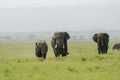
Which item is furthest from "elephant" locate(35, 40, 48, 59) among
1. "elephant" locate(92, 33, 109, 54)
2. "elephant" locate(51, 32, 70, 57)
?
"elephant" locate(92, 33, 109, 54)

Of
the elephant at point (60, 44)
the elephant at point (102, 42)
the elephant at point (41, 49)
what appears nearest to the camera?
the elephant at point (60, 44)

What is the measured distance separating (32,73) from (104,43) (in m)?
20.7

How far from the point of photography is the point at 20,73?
76.6 ft

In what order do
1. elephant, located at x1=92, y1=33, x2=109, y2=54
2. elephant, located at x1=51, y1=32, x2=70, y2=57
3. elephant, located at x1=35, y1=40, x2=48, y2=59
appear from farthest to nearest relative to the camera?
elephant, located at x1=92, y1=33, x2=109, y2=54
elephant, located at x1=35, y1=40, x2=48, y2=59
elephant, located at x1=51, y1=32, x2=70, y2=57

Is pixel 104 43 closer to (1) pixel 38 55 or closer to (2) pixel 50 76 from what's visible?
(1) pixel 38 55

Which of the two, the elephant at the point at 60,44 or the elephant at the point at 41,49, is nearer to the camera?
the elephant at the point at 60,44

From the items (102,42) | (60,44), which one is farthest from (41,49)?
(102,42)

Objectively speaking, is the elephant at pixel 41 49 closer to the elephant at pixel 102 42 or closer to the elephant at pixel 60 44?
the elephant at pixel 60 44

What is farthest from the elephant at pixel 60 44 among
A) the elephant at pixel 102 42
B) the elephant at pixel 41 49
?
the elephant at pixel 102 42

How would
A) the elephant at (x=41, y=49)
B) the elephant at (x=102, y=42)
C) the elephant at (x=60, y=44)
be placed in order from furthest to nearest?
1. the elephant at (x=102, y=42)
2. the elephant at (x=41, y=49)
3. the elephant at (x=60, y=44)

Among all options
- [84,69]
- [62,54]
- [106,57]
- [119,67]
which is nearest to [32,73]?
[84,69]

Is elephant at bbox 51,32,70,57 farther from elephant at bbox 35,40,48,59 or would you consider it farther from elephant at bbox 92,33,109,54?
elephant at bbox 92,33,109,54

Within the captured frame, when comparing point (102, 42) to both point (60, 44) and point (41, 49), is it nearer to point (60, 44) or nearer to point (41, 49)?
point (60, 44)

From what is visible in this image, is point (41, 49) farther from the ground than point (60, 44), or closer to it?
closer to it
